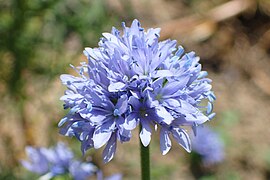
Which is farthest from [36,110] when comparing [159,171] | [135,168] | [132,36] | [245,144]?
[132,36]

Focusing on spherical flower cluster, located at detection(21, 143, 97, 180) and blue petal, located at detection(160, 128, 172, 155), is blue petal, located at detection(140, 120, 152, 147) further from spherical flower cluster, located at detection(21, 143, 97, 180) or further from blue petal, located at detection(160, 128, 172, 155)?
spherical flower cluster, located at detection(21, 143, 97, 180)

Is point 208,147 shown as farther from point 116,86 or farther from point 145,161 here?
point 116,86

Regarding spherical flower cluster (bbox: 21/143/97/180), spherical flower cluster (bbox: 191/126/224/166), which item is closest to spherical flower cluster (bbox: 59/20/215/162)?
spherical flower cluster (bbox: 21/143/97/180)

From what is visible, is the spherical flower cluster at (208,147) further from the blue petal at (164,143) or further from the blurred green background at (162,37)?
the blue petal at (164,143)

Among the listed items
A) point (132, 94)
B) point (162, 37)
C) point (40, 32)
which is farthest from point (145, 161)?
point (162, 37)

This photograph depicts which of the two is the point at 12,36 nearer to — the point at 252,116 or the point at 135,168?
the point at 135,168

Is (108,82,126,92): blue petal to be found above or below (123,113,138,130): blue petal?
above
